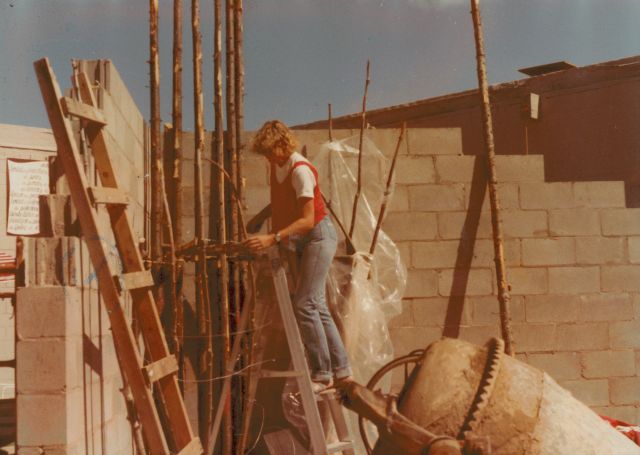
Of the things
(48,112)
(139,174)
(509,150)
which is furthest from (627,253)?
(509,150)

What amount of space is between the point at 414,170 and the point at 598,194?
1.49 metres

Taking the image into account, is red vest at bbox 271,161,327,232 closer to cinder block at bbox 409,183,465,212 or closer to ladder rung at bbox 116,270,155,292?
ladder rung at bbox 116,270,155,292

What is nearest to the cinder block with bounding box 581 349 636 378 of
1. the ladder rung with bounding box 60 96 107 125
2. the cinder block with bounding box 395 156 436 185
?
the cinder block with bounding box 395 156 436 185

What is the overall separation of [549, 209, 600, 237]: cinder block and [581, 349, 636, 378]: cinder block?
0.92m

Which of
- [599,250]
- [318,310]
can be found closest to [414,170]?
[599,250]

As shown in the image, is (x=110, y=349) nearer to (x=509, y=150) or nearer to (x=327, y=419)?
(x=327, y=419)

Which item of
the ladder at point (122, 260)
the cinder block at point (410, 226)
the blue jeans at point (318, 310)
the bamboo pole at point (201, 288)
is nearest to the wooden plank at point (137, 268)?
the ladder at point (122, 260)

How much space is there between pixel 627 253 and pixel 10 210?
24.1 ft

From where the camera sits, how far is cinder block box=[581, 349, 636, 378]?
569cm

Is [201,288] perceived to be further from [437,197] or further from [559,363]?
[559,363]

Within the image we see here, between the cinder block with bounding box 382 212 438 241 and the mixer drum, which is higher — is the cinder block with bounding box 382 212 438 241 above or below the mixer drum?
above

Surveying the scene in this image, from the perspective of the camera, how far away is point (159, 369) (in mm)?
3512

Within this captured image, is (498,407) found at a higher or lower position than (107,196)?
lower

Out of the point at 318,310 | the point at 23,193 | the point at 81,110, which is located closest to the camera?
the point at 81,110
